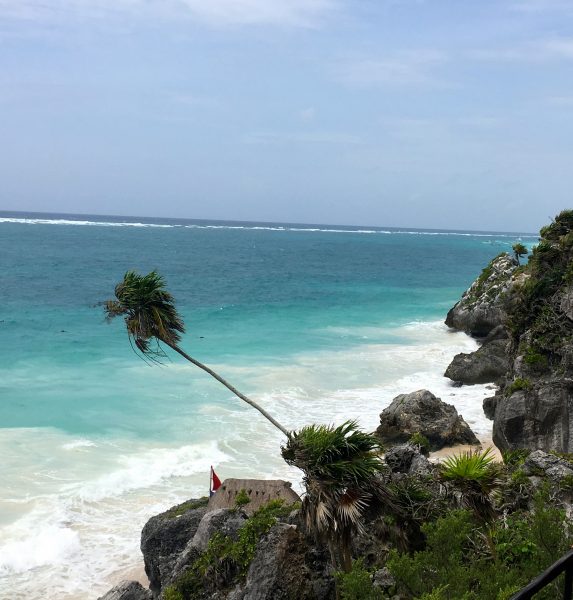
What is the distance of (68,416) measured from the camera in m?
28.0

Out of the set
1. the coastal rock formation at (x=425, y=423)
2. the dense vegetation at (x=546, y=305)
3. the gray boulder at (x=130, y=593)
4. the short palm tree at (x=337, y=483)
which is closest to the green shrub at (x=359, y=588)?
the short palm tree at (x=337, y=483)

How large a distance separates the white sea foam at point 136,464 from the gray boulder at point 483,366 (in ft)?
2.19

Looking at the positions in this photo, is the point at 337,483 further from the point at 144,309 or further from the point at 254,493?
the point at 144,309

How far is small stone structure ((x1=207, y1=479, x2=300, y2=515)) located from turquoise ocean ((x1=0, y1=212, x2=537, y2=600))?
334 cm

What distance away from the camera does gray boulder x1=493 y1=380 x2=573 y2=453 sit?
800 inches

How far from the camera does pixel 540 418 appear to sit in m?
20.7

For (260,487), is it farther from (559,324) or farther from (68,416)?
(68,416)

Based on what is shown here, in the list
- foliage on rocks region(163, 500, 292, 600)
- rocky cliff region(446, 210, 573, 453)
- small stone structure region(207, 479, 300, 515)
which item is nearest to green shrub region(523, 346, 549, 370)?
rocky cliff region(446, 210, 573, 453)

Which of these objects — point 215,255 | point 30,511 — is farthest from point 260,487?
point 215,255

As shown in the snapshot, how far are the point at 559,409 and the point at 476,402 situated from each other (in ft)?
29.8

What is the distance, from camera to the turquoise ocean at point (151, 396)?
1838 cm

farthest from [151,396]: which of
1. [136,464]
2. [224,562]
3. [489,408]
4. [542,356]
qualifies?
[224,562]

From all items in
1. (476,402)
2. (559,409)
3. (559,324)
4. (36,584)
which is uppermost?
(559,324)

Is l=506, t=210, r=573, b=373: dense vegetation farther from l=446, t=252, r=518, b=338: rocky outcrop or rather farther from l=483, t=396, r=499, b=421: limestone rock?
l=446, t=252, r=518, b=338: rocky outcrop
